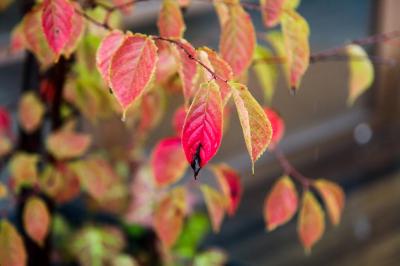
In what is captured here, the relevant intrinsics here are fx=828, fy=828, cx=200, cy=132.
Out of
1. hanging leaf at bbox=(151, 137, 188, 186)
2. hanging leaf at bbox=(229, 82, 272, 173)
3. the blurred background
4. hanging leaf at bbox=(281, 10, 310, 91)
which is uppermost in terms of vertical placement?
hanging leaf at bbox=(229, 82, 272, 173)

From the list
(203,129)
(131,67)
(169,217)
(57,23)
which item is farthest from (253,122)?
(169,217)

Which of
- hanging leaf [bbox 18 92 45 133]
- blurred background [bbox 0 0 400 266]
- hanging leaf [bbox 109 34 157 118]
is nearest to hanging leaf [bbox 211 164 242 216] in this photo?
hanging leaf [bbox 18 92 45 133]

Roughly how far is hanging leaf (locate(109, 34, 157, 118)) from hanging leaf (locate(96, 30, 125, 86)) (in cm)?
2

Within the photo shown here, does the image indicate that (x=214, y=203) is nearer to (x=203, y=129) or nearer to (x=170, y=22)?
(x=170, y=22)

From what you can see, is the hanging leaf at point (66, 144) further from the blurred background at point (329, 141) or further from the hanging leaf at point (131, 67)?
the blurred background at point (329, 141)

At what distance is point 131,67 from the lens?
3.16 ft

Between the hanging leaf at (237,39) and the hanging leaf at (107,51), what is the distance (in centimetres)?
20

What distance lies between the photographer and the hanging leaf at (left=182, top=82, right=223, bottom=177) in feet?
2.88

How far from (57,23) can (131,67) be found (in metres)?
0.18

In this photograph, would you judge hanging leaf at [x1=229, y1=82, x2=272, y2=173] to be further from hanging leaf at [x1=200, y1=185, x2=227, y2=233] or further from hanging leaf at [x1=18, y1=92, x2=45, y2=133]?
hanging leaf at [x1=18, y1=92, x2=45, y2=133]

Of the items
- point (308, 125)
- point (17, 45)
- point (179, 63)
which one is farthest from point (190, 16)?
point (179, 63)

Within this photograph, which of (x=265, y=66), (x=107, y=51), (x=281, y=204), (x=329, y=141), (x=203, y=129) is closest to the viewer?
(x=203, y=129)

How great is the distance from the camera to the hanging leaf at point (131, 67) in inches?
37.3

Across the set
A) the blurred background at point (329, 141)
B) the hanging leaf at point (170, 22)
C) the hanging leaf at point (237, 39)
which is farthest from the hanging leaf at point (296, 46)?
the blurred background at point (329, 141)
